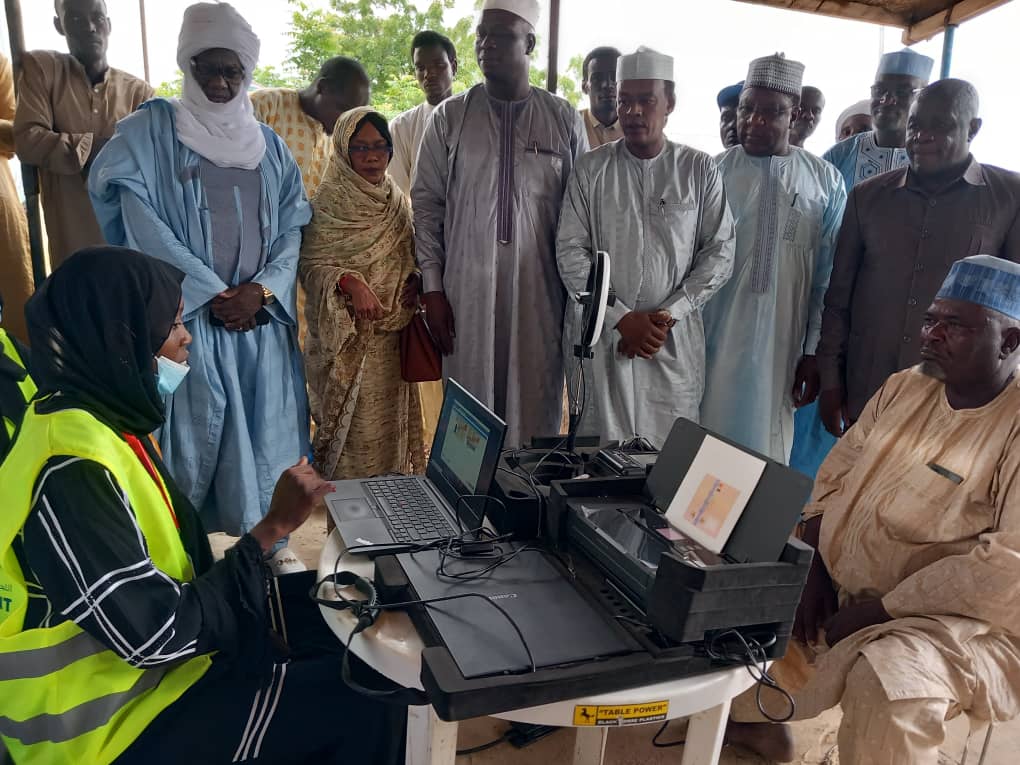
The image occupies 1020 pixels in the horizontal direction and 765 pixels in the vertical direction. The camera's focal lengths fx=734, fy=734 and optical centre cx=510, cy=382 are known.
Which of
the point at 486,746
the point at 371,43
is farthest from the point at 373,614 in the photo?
the point at 371,43

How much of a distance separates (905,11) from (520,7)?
2916mm

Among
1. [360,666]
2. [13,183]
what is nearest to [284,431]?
[360,666]

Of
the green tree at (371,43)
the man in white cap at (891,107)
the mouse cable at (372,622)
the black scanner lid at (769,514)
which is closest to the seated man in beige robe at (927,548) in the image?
the black scanner lid at (769,514)

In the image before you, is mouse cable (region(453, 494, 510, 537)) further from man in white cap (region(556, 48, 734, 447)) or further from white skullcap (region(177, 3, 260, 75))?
white skullcap (region(177, 3, 260, 75))

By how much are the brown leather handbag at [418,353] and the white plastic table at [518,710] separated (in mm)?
1631

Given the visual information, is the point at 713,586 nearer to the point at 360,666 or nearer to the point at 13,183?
the point at 360,666

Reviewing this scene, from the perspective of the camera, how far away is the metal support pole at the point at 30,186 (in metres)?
3.33

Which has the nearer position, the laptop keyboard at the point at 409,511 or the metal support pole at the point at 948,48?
the laptop keyboard at the point at 409,511

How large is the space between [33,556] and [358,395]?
1.79 m

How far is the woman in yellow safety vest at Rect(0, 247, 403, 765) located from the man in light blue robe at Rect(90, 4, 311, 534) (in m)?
1.10

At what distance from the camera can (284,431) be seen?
277cm

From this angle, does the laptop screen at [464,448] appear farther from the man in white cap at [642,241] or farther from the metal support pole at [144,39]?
the metal support pole at [144,39]

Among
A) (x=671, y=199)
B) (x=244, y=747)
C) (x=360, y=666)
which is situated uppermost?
(x=671, y=199)

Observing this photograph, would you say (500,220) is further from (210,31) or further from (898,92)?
(898,92)
